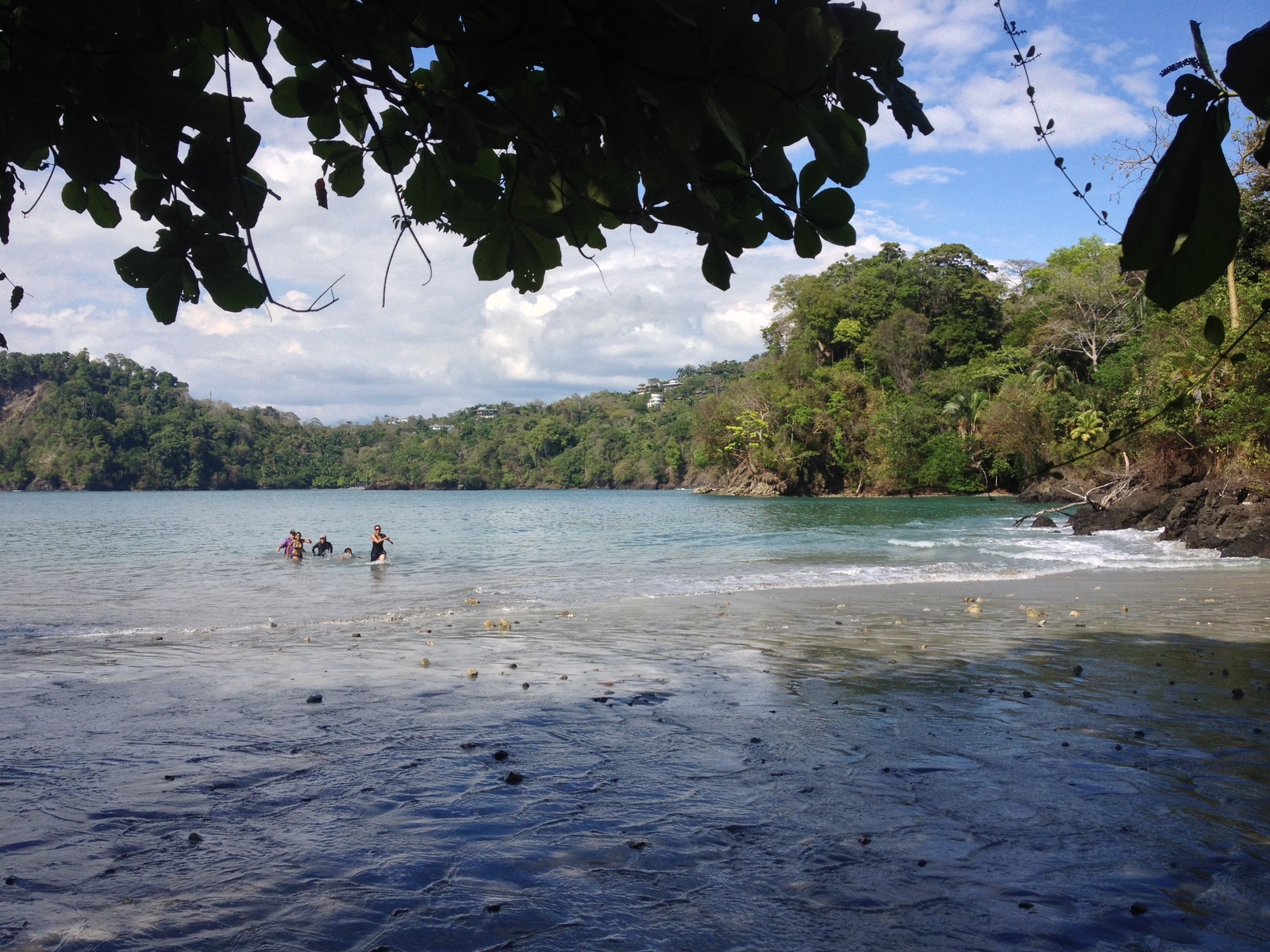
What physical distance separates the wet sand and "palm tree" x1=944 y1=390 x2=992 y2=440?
53.7 meters

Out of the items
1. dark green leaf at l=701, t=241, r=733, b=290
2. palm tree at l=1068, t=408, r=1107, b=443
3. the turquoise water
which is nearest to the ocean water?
palm tree at l=1068, t=408, r=1107, b=443

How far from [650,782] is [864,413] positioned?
65.3 meters

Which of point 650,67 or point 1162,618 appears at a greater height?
point 650,67

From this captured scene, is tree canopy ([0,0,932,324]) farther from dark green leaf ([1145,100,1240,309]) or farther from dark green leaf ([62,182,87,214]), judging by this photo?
dark green leaf ([1145,100,1240,309])

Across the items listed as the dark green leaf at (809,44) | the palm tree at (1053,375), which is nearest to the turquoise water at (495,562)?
the palm tree at (1053,375)

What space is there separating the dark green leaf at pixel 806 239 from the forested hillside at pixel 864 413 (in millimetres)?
817

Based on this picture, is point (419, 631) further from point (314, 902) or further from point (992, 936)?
point (992, 936)

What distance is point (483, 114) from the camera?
2117 millimetres

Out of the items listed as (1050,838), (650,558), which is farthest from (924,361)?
(1050,838)

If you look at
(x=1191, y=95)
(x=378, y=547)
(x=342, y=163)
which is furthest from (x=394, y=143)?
(x=378, y=547)

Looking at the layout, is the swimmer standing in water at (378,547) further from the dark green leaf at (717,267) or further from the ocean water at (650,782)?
the dark green leaf at (717,267)

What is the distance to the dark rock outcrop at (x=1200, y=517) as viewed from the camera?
19.9 meters

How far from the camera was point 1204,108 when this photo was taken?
1136 mm

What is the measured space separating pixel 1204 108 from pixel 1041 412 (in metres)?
52.3
